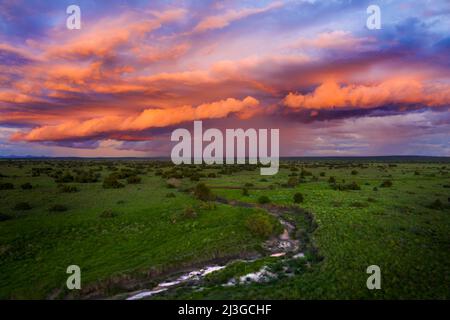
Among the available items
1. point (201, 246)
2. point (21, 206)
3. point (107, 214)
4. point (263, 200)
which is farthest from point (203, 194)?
point (21, 206)

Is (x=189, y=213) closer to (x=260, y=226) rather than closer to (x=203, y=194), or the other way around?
(x=260, y=226)

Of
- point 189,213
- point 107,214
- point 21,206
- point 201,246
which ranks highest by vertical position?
point 21,206

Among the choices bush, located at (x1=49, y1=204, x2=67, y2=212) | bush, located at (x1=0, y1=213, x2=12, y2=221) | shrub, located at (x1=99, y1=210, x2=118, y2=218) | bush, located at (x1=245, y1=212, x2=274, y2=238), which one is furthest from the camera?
bush, located at (x1=49, y1=204, x2=67, y2=212)

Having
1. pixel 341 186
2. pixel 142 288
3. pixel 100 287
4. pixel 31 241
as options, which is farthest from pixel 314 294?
pixel 341 186

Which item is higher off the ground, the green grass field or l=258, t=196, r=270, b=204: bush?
l=258, t=196, r=270, b=204: bush

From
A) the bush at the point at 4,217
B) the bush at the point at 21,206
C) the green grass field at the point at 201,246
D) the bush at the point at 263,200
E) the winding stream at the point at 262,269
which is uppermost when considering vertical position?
the bush at the point at 21,206

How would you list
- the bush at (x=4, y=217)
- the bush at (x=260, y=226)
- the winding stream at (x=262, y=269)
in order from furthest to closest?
the bush at (x=4, y=217)
the bush at (x=260, y=226)
the winding stream at (x=262, y=269)

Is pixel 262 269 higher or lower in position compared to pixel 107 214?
lower

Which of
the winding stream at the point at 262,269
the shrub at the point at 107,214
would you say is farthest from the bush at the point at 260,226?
the shrub at the point at 107,214

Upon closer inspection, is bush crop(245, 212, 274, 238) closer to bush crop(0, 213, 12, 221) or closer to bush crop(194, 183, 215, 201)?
bush crop(194, 183, 215, 201)

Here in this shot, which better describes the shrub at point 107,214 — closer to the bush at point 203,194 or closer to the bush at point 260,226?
the bush at point 203,194

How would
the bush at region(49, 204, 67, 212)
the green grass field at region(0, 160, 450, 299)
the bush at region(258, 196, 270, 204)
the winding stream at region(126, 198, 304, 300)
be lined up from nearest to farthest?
the green grass field at region(0, 160, 450, 299) < the winding stream at region(126, 198, 304, 300) < the bush at region(49, 204, 67, 212) < the bush at region(258, 196, 270, 204)

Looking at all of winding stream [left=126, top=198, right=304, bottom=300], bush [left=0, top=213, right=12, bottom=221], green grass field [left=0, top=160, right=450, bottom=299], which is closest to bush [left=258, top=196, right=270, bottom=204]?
green grass field [left=0, top=160, right=450, bottom=299]
